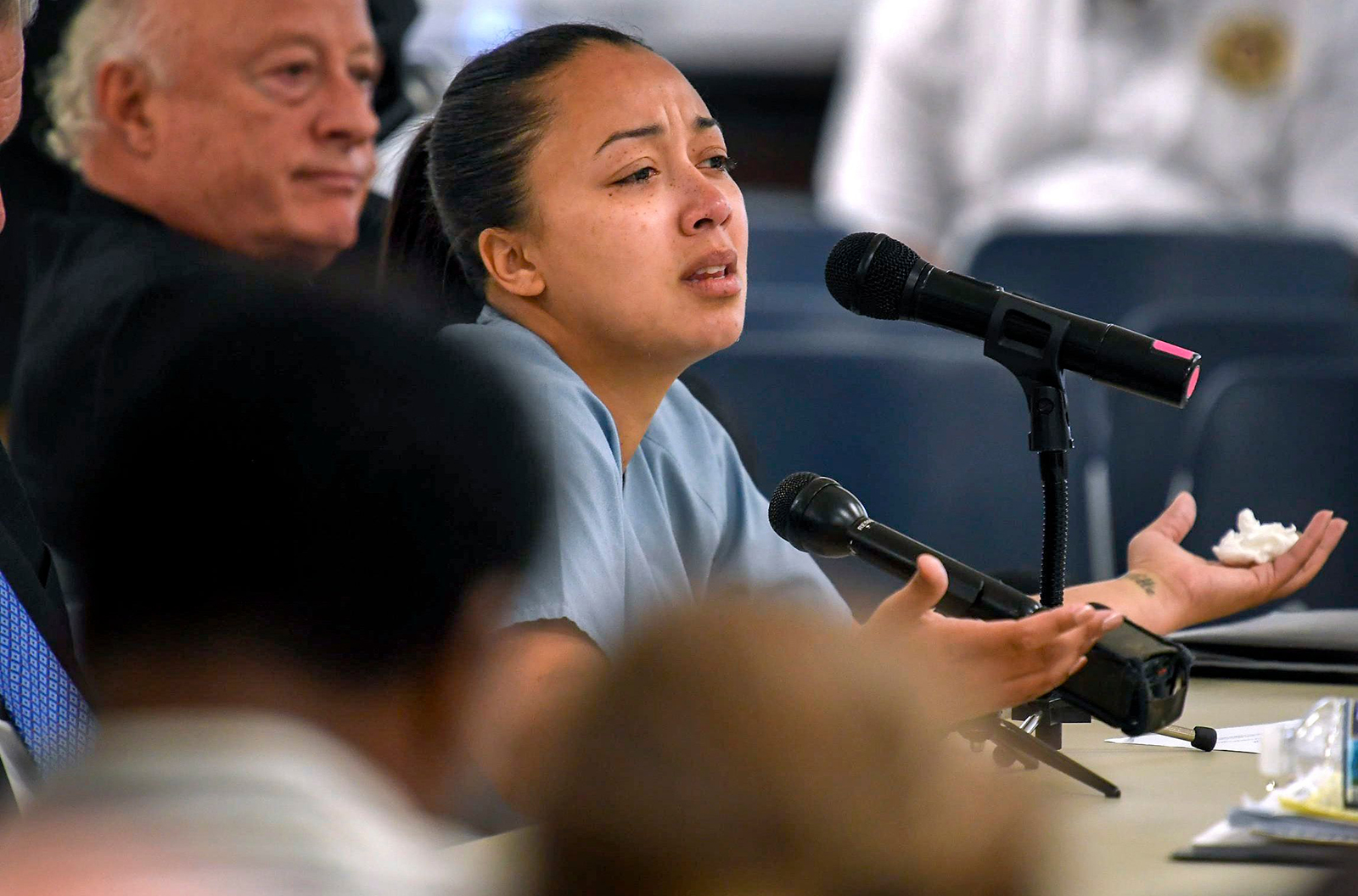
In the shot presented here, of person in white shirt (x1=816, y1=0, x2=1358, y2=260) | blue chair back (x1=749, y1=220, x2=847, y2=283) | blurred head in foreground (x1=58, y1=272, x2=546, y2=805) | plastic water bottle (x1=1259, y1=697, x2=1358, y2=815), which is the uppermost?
person in white shirt (x1=816, y1=0, x2=1358, y2=260)

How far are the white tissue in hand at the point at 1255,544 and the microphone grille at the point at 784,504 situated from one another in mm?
524

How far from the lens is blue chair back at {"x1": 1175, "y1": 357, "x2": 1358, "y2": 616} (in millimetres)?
2320

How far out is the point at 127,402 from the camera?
60cm

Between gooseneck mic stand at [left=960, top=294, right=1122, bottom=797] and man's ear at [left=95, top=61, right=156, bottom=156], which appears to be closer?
gooseneck mic stand at [left=960, top=294, right=1122, bottom=797]

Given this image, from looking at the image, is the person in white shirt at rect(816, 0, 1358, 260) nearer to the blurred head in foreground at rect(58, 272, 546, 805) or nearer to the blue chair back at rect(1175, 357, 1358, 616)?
the blue chair back at rect(1175, 357, 1358, 616)

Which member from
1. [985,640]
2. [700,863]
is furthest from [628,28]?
[700,863]

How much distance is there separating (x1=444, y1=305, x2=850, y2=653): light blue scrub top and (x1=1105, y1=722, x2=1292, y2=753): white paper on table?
0.85ft

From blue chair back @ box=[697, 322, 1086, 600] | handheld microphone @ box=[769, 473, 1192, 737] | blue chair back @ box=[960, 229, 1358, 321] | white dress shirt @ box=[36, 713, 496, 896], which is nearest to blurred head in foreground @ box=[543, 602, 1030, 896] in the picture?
white dress shirt @ box=[36, 713, 496, 896]

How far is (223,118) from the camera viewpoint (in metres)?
1.89

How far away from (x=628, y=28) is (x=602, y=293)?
0.89 feet

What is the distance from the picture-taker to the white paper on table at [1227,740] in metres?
1.23

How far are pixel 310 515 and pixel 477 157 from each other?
846mm

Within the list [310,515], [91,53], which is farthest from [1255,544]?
[91,53]

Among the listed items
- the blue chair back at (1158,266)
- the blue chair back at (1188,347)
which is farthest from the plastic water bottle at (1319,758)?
the blue chair back at (1158,266)
